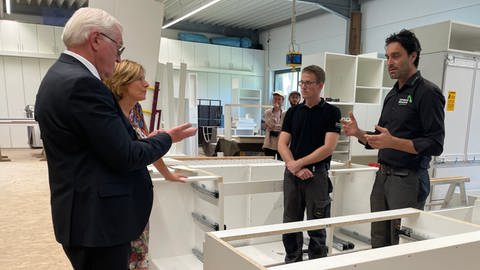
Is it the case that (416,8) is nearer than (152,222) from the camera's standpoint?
No

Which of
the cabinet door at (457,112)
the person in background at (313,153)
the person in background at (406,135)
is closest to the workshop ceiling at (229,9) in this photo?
the cabinet door at (457,112)

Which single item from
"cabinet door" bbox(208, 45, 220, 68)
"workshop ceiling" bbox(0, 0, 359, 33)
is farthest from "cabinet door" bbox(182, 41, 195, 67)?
"workshop ceiling" bbox(0, 0, 359, 33)

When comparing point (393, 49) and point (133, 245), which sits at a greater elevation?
point (393, 49)

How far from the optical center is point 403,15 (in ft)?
20.5

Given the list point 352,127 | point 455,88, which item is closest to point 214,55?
point 455,88

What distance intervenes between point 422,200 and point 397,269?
2.97 feet

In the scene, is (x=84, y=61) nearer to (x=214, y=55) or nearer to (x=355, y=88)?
(x=355, y=88)

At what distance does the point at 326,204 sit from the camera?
2055 mm

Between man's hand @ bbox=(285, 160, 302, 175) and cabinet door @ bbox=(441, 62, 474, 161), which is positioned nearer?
man's hand @ bbox=(285, 160, 302, 175)

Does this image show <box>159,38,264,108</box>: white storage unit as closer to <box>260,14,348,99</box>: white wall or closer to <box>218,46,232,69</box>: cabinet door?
<box>218,46,232,69</box>: cabinet door

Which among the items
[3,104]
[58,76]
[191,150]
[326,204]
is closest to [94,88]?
[58,76]

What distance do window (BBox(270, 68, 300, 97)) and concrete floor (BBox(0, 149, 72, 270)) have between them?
6.41 m

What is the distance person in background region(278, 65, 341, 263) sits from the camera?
6.67 feet

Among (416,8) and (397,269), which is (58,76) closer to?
(397,269)
